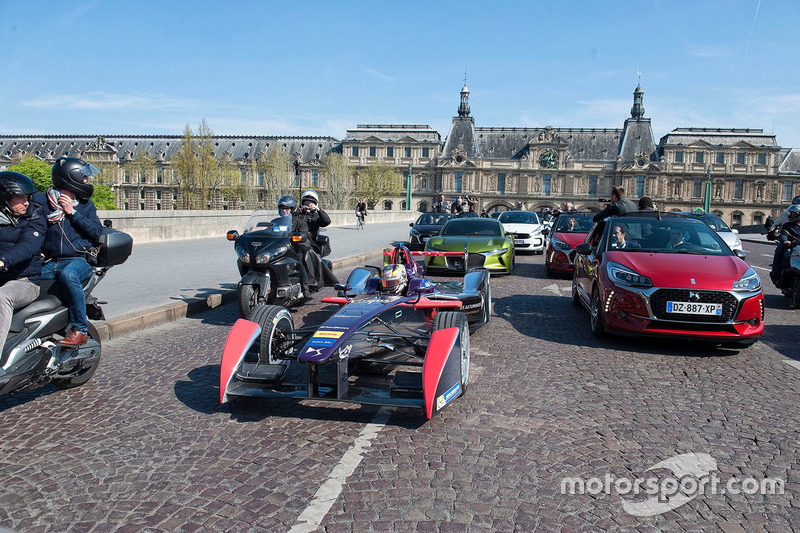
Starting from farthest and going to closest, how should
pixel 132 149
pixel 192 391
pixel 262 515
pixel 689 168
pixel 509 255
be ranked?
pixel 132 149, pixel 689 168, pixel 509 255, pixel 192 391, pixel 262 515

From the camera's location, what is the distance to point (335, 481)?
349 cm

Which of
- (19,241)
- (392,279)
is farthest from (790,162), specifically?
(19,241)

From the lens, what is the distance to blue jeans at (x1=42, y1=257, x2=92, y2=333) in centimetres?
482

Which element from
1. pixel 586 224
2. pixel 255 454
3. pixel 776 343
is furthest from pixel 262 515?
pixel 586 224

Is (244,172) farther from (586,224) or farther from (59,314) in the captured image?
(59,314)

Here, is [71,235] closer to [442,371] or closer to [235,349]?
[235,349]

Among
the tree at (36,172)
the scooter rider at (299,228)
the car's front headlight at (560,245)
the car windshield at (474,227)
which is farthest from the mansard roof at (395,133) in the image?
the scooter rider at (299,228)

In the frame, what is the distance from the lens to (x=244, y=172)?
102188 millimetres

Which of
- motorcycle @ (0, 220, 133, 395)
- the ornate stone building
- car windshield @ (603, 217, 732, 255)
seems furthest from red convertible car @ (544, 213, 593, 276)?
the ornate stone building

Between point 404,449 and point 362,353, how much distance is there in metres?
1.18

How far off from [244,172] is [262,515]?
104 m

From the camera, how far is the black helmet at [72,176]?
203 inches

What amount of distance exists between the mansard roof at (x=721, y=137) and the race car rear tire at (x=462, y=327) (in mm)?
104104

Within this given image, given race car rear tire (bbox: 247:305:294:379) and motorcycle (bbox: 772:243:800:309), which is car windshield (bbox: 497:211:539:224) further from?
race car rear tire (bbox: 247:305:294:379)
